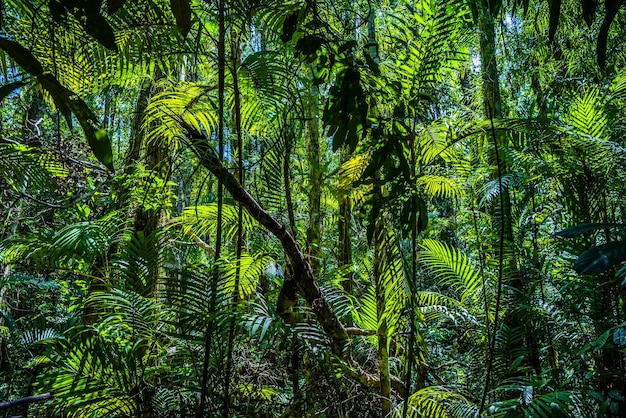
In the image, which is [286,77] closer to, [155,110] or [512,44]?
[155,110]

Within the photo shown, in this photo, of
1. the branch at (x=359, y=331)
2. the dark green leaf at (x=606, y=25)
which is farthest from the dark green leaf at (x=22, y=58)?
the branch at (x=359, y=331)

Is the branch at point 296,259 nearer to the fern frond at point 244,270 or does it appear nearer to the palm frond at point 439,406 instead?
the fern frond at point 244,270

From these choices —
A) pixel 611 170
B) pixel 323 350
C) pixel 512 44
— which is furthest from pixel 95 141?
pixel 512 44

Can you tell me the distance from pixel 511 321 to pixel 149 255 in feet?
7.13

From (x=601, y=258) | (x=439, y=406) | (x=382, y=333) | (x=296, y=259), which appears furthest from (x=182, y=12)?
(x=439, y=406)

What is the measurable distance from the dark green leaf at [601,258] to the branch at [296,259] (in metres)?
1.41

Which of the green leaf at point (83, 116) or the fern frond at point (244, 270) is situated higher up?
the green leaf at point (83, 116)

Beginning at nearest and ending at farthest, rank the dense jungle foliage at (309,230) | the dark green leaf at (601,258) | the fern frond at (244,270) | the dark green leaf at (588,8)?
the dark green leaf at (601,258), the dark green leaf at (588,8), the dense jungle foliage at (309,230), the fern frond at (244,270)

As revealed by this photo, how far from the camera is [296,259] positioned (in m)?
2.25

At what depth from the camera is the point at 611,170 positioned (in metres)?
2.34

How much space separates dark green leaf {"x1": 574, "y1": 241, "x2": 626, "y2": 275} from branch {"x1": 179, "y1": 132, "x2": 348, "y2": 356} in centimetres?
141

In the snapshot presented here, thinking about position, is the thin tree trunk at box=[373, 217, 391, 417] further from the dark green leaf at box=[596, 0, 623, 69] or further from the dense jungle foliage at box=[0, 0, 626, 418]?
the dark green leaf at box=[596, 0, 623, 69]

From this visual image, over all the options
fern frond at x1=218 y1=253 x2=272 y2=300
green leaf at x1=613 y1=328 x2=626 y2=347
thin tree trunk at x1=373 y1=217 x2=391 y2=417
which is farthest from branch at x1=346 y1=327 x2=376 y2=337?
green leaf at x1=613 y1=328 x2=626 y2=347

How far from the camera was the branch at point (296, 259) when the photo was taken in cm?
204
